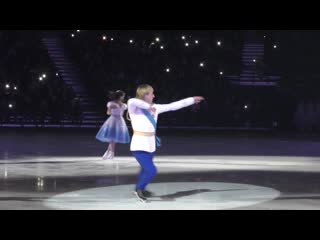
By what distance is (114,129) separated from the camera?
15.0 metres

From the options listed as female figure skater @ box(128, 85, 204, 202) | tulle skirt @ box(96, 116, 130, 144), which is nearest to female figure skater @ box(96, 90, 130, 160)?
tulle skirt @ box(96, 116, 130, 144)

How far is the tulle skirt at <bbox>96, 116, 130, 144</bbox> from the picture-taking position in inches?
586

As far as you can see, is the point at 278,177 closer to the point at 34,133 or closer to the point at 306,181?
the point at 306,181

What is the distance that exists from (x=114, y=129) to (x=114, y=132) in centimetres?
8

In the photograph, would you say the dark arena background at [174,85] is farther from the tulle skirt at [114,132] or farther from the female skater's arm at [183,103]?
the female skater's arm at [183,103]

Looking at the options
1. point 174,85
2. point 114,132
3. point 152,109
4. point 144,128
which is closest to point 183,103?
point 152,109

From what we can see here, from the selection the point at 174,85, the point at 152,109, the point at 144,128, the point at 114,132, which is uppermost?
the point at 174,85

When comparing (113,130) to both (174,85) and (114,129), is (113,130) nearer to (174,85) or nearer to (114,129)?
(114,129)

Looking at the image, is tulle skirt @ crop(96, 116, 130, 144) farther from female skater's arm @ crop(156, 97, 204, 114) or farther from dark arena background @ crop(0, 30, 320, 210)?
female skater's arm @ crop(156, 97, 204, 114)

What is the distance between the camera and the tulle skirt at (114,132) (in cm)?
1488

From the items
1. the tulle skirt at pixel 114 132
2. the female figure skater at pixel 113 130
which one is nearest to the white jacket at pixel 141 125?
the female figure skater at pixel 113 130

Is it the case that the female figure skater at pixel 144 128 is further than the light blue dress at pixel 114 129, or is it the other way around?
the light blue dress at pixel 114 129
